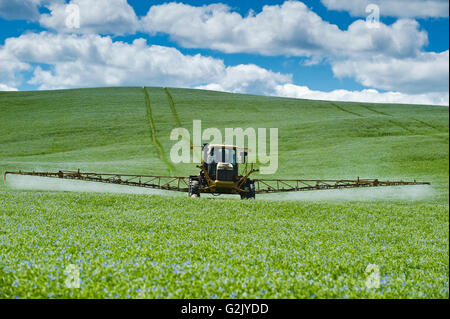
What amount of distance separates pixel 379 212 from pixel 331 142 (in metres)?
41.3

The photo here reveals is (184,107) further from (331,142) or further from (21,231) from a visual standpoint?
(21,231)

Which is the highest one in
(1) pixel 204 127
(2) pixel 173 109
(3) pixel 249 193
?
(2) pixel 173 109

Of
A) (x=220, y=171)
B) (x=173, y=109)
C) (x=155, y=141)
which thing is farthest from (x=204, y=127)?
(x=220, y=171)

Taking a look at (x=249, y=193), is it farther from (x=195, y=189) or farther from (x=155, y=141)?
(x=155, y=141)

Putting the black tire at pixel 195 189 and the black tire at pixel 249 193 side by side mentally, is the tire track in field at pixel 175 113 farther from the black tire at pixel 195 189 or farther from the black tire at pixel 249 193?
the black tire at pixel 195 189

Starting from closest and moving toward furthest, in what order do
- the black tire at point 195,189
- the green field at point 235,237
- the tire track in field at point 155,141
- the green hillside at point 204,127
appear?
the green field at point 235,237 < the black tire at point 195,189 < the green hillside at point 204,127 < the tire track in field at point 155,141

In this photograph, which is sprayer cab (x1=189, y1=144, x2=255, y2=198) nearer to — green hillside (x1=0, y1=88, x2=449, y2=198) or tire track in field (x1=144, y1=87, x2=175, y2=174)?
green hillside (x1=0, y1=88, x2=449, y2=198)

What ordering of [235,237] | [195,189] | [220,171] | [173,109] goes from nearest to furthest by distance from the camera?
[235,237]
[220,171]
[195,189]
[173,109]

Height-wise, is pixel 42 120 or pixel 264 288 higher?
pixel 42 120

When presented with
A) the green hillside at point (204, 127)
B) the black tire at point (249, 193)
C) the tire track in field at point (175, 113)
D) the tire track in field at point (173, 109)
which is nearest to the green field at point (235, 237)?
the green hillside at point (204, 127)

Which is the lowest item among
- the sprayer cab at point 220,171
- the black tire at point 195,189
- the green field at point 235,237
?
the green field at point 235,237

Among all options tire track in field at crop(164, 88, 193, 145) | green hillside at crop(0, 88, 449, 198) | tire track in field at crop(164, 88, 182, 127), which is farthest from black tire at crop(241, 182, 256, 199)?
tire track in field at crop(164, 88, 182, 127)
